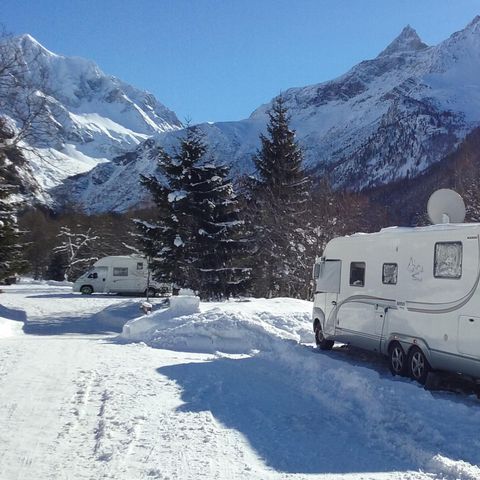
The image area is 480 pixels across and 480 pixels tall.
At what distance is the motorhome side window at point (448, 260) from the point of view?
9.47 m

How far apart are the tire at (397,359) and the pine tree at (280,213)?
18.4m

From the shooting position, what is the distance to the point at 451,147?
152m

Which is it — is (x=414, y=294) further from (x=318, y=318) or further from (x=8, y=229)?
(x=8, y=229)

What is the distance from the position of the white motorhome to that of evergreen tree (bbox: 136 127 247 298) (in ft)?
40.9

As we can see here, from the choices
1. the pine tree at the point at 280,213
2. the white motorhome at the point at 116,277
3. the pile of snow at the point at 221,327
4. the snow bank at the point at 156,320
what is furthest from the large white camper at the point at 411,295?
the white motorhome at the point at 116,277

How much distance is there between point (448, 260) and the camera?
9.72 m

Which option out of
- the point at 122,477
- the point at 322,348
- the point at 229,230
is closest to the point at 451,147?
the point at 229,230

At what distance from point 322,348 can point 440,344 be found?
16.8 feet

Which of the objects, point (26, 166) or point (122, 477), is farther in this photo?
point (26, 166)

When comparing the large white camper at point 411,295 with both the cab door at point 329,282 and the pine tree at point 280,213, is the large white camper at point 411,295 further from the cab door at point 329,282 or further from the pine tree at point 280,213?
the pine tree at point 280,213

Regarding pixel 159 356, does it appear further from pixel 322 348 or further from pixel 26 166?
pixel 26 166

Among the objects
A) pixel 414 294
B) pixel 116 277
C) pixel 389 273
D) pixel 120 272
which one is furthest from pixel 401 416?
pixel 116 277

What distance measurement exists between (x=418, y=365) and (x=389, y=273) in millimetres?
1921

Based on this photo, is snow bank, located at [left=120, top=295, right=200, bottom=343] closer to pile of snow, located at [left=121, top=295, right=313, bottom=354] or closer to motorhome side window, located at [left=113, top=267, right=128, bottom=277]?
pile of snow, located at [left=121, top=295, right=313, bottom=354]
